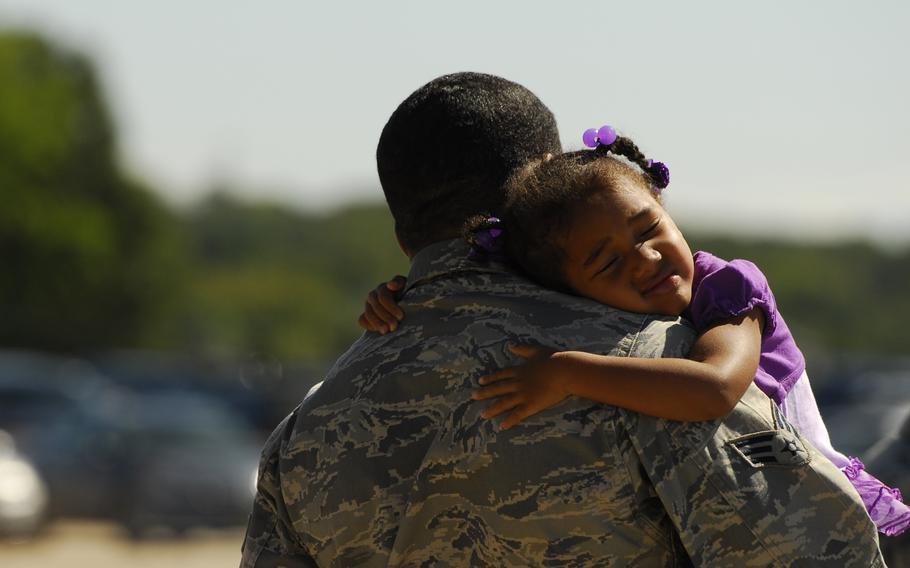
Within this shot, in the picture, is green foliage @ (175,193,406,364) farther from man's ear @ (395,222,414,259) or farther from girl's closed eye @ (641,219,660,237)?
girl's closed eye @ (641,219,660,237)

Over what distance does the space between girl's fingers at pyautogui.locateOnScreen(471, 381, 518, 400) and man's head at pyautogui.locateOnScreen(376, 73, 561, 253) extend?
0.40 metres

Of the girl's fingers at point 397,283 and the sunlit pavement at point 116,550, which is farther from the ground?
the sunlit pavement at point 116,550

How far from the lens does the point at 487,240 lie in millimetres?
2924

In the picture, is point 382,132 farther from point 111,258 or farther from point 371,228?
point 371,228

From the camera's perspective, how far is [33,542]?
51.3ft

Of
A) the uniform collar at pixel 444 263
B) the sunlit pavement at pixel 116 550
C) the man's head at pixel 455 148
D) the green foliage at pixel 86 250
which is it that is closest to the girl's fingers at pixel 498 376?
the uniform collar at pixel 444 263

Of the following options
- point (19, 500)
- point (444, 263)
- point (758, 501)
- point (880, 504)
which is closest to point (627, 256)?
point (444, 263)

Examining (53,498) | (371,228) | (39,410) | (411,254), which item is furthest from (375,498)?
(371,228)

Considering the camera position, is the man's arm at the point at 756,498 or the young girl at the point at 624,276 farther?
the young girl at the point at 624,276

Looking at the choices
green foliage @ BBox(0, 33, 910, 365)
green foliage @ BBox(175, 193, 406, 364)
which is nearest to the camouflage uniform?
green foliage @ BBox(0, 33, 910, 365)

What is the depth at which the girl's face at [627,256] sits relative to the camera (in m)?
2.92

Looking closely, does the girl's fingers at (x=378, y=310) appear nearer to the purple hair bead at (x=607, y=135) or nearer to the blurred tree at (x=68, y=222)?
the purple hair bead at (x=607, y=135)

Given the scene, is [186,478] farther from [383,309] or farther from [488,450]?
[488,450]

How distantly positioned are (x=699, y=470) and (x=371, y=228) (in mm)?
141617
